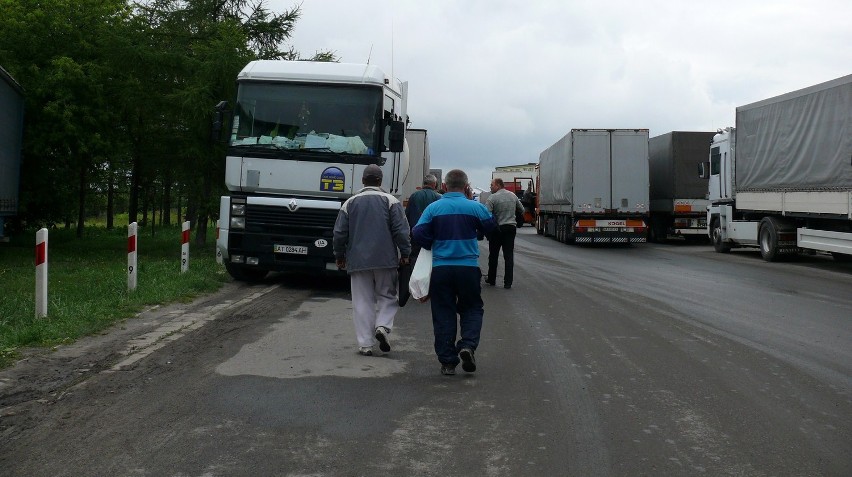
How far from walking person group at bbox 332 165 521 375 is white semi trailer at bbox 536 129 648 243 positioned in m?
20.0

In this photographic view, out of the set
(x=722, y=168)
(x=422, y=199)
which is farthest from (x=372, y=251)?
(x=722, y=168)

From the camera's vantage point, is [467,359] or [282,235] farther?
[282,235]

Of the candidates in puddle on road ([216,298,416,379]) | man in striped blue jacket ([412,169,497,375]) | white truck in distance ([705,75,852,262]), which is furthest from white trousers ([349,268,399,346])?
white truck in distance ([705,75,852,262])

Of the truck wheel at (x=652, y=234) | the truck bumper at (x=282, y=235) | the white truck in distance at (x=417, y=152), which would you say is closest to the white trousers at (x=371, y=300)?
the truck bumper at (x=282, y=235)

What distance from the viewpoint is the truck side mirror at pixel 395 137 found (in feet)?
43.9

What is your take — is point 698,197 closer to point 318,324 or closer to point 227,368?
point 318,324

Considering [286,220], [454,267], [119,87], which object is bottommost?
[454,267]

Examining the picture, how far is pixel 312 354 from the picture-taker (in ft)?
26.0

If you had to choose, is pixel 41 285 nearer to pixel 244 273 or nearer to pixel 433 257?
pixel 433 257

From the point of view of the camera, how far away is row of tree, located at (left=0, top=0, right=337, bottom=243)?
2206 cm

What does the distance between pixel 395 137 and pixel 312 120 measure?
4.27ft

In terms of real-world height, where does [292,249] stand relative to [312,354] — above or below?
above

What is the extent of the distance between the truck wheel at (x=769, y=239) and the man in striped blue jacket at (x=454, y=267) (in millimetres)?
15910

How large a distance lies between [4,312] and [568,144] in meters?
21.2
